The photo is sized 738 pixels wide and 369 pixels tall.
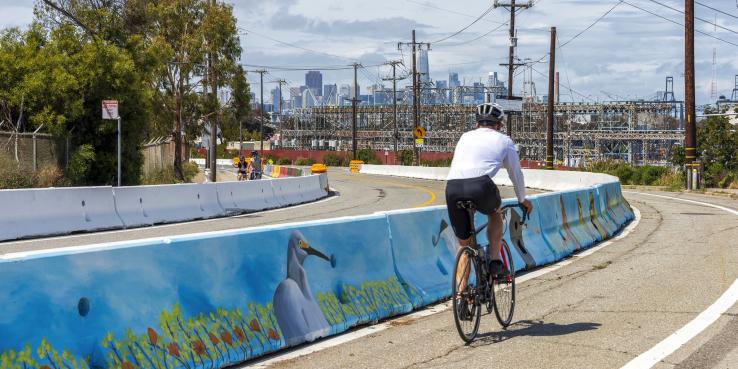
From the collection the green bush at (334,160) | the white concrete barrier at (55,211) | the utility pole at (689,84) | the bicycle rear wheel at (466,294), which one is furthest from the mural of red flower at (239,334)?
the green bush at (334,160)

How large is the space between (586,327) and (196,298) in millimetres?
3568

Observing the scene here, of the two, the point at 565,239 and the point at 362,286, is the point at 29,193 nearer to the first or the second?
the point at 565,239

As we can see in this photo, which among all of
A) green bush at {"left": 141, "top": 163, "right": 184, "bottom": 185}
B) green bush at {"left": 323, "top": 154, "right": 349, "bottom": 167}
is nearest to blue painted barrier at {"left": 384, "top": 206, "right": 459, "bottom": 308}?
green bush at {"left": 141, "top": 163, "right": 184, "bottom": 185}

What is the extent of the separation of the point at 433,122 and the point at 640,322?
16575 cm

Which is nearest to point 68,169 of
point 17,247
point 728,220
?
point 17,247

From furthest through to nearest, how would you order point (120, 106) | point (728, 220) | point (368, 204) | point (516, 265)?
point (120, 106) → point (368, 204) → point (728, 220) → point (516, 265)

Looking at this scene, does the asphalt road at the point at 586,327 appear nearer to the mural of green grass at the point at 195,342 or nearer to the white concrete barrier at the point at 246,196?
the mural of green grass at the point at 195,342

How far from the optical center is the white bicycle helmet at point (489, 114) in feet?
26.0

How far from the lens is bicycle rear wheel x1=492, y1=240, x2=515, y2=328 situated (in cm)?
824

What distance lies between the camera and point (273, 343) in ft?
24.1

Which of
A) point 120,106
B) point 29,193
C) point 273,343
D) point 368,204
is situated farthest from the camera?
point 120,106

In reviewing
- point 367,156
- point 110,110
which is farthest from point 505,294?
point 367,156

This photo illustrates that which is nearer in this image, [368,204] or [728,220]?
[728,220]

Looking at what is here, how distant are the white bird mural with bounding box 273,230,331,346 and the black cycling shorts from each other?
1303mm
